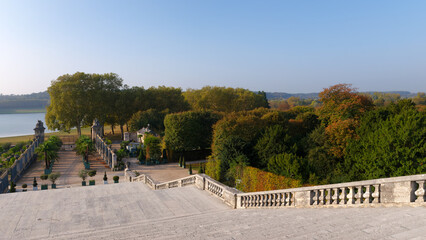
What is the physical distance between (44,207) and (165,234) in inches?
321

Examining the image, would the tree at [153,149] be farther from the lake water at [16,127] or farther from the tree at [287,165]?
the lake water at [16,127]

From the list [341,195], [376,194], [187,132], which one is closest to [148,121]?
[187,132]

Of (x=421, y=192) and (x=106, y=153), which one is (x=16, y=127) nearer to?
(x=106, y=153)

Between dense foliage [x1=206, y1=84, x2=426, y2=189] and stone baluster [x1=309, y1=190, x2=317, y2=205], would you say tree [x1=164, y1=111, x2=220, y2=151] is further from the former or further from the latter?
stone baluster [x1=309, y1=190, x2=317, y2=205]

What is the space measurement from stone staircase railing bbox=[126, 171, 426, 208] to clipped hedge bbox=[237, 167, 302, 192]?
16.5ft

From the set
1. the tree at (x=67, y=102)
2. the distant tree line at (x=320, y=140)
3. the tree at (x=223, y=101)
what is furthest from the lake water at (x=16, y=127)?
the distant tree line at (x=320, y=140)

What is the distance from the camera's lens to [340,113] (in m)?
26.0

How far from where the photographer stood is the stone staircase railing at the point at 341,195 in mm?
7223

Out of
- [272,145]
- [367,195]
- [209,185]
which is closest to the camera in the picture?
[367,195]

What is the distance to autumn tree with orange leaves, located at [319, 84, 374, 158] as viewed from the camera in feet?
80.2

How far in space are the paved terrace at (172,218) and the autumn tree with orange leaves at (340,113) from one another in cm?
1427

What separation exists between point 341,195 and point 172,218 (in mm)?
6321

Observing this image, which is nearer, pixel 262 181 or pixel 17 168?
pixel 262 181

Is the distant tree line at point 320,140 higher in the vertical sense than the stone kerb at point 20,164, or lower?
higher
